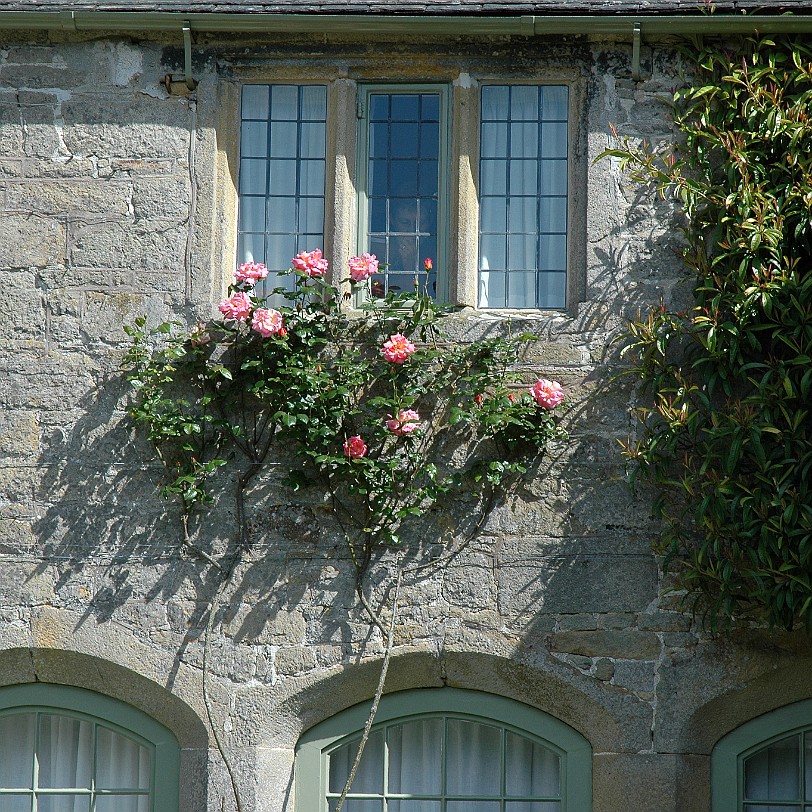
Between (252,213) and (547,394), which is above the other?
(252,213)

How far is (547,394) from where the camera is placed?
20.0ft

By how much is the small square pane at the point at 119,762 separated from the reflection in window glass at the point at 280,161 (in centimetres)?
250

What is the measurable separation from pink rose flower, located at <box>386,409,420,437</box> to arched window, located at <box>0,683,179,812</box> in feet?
5.83

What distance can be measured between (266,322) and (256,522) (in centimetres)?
94

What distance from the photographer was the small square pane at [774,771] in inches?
239

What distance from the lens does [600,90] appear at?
254 inches

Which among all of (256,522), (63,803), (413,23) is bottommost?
(63,803)

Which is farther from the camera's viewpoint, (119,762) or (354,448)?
(119,762)

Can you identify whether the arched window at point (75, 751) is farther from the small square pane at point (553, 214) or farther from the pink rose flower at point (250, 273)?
the small square pane at point (553, 214)

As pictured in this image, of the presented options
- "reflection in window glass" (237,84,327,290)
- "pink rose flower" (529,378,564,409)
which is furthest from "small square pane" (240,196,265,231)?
"pink rose flower" (529,378,564,409)

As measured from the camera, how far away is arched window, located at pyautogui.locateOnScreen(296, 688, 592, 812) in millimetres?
6117

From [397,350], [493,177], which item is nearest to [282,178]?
[493,177]

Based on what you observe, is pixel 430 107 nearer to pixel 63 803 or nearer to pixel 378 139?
pixel 378 139

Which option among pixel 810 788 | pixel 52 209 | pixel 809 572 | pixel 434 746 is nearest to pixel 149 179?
pixel 52 209
